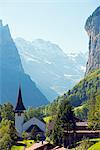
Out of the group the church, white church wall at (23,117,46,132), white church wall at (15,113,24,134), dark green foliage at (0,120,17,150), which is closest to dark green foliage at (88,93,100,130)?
dark green foliage at (0,120,17,150)

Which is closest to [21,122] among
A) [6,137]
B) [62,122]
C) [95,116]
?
[95,116]

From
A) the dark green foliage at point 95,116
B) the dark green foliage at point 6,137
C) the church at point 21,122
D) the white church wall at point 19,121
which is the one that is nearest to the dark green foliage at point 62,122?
the dark green foliage at point 95,116

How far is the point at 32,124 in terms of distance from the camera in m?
150

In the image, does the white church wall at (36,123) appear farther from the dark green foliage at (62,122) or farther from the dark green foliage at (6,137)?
the dark green foliage at (62,122)

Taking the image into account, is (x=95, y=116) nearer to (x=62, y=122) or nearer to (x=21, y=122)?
(x=62, y=122)

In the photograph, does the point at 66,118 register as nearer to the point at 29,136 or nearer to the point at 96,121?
the point at 96,121

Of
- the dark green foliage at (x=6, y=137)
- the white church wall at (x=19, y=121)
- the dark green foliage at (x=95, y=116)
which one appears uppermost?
the white church wall at (x=19, y=121)

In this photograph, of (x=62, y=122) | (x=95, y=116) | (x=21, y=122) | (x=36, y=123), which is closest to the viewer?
(x=62, y=122)

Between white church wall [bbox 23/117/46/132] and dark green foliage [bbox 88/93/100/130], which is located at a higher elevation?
white church wall [bbox 23/117/46/132]

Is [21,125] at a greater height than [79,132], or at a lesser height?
greater

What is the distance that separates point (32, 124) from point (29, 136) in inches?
663

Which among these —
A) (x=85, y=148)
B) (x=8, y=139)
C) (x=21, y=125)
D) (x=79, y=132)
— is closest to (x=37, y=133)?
(x=21, y=125)

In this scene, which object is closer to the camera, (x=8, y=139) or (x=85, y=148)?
(x=85, y=148)

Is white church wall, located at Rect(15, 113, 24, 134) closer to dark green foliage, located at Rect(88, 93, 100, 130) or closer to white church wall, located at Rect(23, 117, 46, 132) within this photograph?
white church wall, located at Rect(23, 117, 46, 132)
